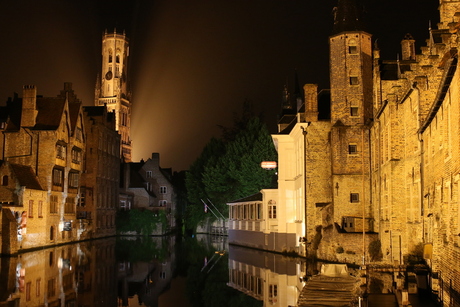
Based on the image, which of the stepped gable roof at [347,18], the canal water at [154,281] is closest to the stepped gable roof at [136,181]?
the canal water at [154,281]

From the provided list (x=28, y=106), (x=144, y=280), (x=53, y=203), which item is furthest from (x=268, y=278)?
(x=28, y=106)

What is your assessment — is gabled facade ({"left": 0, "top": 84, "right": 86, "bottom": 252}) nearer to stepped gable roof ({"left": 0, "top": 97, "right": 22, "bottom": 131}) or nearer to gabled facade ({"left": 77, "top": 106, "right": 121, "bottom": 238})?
stepped gable roof ({"left": 0, "top": 97, "right": 22, "bottom": 131})

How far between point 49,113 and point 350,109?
32170mm

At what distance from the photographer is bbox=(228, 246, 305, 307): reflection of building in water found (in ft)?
80.3

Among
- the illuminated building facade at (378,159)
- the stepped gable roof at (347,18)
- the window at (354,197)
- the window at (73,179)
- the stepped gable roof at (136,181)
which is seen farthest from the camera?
the stepped gable roof at (136,181)

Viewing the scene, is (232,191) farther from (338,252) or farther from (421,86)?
(421,86)

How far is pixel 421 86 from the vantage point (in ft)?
84.8

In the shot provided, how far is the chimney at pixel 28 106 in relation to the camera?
55.6 m

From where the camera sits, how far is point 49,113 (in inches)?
2292

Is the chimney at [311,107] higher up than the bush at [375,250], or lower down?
higher up

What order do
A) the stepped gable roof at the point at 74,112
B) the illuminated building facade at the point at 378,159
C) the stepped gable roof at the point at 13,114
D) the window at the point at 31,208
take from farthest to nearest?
the stepped gable roof at the point at 74,112 → the stepped gable roof at the point at 13,114 → the window at the point at 31,208 → the illuminated building facade at the point at 378,159

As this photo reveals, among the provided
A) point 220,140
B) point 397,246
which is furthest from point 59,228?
point 397,246

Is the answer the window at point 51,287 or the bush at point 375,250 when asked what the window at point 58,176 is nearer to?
the window at point 51,287

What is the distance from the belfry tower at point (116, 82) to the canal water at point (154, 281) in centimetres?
12683
